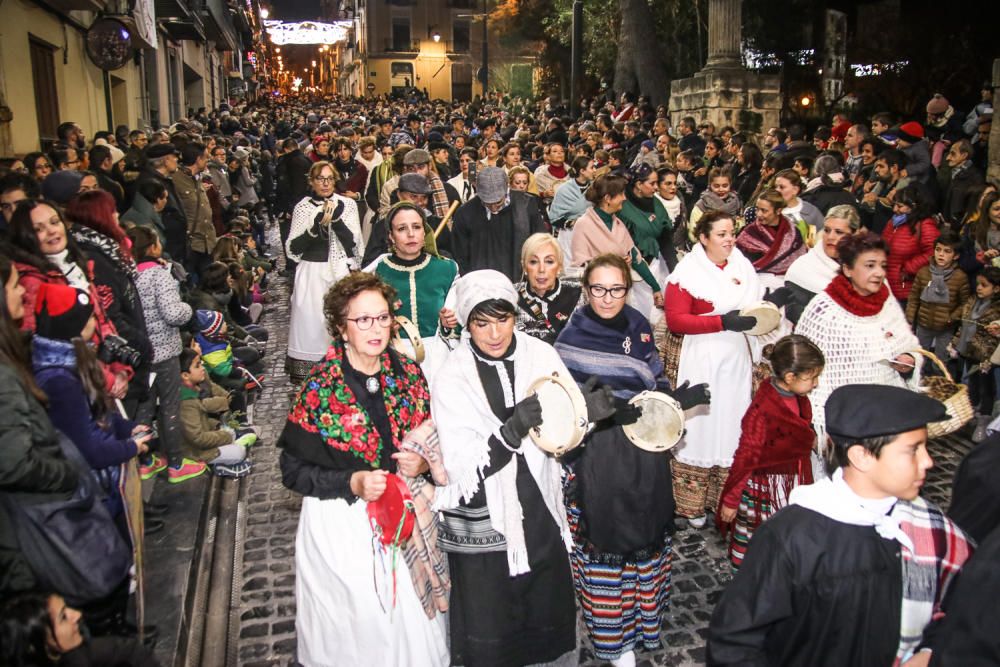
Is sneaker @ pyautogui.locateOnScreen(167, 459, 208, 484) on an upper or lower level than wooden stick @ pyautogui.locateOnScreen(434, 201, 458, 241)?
lower

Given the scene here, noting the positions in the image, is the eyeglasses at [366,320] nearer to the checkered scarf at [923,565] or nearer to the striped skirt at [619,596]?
the striped skirt at [619,596]

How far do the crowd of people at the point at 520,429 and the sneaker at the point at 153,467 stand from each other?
0.08 ft

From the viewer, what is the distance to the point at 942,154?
1168 centimetres

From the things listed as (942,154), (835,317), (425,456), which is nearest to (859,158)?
(942,154)

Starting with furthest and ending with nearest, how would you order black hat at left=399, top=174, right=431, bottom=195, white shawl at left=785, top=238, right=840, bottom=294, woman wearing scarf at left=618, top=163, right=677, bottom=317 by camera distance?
1. woman wearing scarf at left=618, top=163, right=677, bottom=317
2. black hat at left=399, top=174, right=431, bottom=195
3. white shawl at left=785, top=238, right=840, bottom=294

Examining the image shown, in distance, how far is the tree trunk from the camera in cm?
2280

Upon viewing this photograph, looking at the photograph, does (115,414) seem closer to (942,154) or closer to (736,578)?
(736,578)

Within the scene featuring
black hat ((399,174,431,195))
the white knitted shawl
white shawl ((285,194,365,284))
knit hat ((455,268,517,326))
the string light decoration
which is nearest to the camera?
knit hat ((455,268,517,326))

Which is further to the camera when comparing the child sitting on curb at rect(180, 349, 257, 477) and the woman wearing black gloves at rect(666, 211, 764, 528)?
the child sitting on curb at rect(180, 349, 257, 477)

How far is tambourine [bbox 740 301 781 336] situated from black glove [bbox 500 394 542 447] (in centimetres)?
248

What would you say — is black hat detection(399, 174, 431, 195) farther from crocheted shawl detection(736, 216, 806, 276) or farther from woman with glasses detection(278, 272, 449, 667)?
woman with glasses detection(278, 272, 449, 667)

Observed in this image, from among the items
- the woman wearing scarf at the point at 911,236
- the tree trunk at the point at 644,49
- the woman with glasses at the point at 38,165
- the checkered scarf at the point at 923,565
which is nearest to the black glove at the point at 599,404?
the checkered scarf at the point at 923,565

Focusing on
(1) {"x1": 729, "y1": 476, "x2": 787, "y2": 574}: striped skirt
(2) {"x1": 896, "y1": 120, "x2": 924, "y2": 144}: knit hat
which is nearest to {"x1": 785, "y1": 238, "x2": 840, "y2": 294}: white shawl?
(1) {"x1": 729, "y1": 476, "x2": 787, "y2": 574}: striped skirt

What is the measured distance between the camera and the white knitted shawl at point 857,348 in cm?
480
